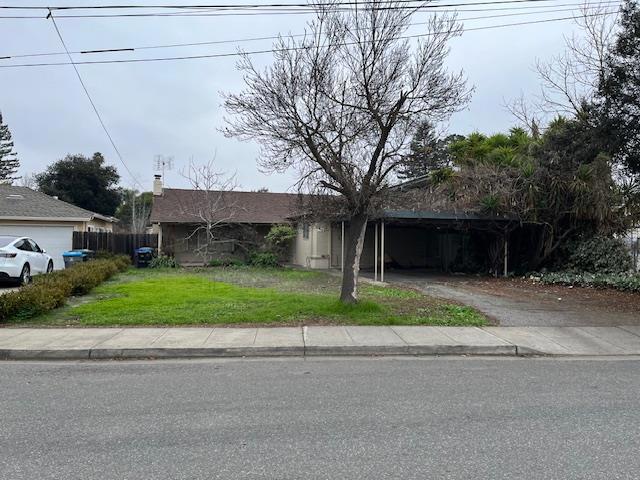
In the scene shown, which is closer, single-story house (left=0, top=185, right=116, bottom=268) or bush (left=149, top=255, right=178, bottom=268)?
single-story house (left=0, top=185, right=116, bottom=268)

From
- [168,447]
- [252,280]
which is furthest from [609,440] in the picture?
[252,280]

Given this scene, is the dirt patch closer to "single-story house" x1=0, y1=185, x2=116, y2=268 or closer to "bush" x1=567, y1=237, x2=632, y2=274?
"bush" x1=567, y1=237, x2=632, y2=274

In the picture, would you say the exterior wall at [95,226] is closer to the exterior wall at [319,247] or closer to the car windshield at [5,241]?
the car windshield at [5,241]

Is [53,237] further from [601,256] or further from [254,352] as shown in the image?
[601,256]

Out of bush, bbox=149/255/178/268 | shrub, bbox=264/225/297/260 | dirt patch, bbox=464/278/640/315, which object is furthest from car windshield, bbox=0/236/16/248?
dirt patch, bbox=464/278/640/315

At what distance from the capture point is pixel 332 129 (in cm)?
1062

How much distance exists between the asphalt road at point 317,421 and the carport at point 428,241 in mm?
12041

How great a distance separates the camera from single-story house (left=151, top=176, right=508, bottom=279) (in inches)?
962

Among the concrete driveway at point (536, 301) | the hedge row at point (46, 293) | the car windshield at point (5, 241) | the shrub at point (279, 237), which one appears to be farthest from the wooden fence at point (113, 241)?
the concrete driveway at point (536, 301)

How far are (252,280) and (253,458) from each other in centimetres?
1443

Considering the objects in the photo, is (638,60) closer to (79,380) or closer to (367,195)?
(367,195)

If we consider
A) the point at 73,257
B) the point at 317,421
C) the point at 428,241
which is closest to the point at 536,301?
the point at 317,421

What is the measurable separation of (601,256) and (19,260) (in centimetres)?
1927

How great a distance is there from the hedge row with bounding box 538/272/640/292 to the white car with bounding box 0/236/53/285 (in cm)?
1734
